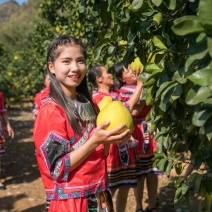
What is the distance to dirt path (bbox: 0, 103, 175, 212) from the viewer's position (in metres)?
3.87

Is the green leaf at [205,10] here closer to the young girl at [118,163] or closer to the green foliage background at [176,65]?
the green foliage background at [176,65]

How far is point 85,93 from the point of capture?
1.88m

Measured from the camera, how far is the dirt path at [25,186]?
12.7 ft

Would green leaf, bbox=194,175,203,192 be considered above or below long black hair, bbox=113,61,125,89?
below

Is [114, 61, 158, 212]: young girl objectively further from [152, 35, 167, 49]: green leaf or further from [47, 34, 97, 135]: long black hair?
[152, 35, 167, 49]: green leaf

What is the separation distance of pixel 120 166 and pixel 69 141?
1388 millimetres

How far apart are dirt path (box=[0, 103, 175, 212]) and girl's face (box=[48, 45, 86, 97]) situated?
92.3 inches

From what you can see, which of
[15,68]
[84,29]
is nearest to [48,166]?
[84,29]

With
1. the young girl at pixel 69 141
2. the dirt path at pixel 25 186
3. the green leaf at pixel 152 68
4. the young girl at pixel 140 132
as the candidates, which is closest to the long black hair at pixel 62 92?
the young girl at pixel 69 141

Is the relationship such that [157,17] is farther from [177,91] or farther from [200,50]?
[200,50]

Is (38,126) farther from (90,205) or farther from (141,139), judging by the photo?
(141,139)

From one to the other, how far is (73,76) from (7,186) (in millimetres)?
3377

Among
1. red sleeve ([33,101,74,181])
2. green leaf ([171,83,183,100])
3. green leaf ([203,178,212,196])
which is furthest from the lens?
red sleeve ([33,101,74,181])

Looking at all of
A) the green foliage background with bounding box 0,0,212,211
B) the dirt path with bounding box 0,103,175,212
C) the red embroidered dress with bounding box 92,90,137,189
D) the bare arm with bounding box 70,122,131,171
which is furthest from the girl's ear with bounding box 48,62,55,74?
the dirt path with bounding box 0,103,175,212
